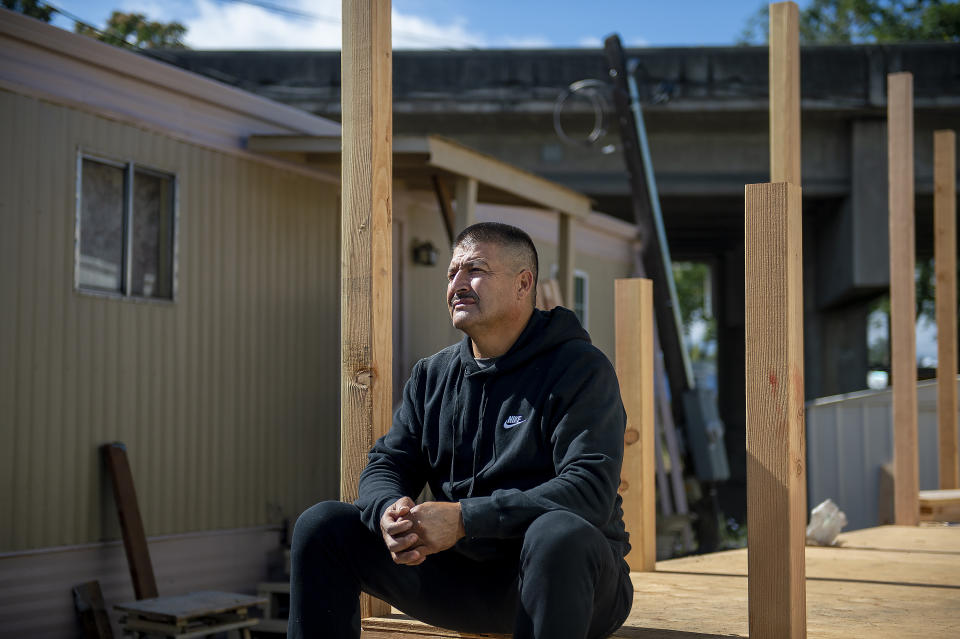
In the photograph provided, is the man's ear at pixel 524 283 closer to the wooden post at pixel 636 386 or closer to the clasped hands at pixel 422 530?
the clasped hands at pixel 422 530

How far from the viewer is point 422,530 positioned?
99.7 inches

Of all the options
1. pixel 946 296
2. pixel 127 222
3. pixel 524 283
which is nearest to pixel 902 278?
pixel 946 296

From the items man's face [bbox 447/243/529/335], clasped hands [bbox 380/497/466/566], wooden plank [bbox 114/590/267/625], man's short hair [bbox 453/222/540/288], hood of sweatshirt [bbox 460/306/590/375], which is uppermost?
man's short hair [bbox 453/222/540/288]

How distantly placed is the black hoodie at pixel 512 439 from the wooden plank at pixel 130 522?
14.4ft

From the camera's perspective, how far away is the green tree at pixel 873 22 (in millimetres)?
26031

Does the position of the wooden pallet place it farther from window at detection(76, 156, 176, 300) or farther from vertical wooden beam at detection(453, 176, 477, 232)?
vertical wooden beam at detection(453, 176, 477, 232)

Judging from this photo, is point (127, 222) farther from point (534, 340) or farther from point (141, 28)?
point (141, 28)

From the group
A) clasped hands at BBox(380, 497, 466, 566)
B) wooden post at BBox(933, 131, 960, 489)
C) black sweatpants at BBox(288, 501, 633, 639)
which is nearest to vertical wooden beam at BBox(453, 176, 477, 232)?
wooden post at BBox(933, 131, 960, 489)

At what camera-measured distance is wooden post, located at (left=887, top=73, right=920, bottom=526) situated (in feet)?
20.3

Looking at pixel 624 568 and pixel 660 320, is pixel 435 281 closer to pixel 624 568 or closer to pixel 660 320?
pixel 660 320

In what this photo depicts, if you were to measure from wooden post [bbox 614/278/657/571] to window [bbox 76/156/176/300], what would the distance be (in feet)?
13.1

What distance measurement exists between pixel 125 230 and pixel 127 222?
0.05 metres

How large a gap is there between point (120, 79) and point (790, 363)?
5564 millimetres

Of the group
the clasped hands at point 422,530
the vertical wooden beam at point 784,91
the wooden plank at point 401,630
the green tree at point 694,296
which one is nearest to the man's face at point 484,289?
the clasped hands at point 422,530
